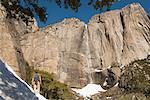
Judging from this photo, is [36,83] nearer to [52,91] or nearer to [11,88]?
[11,88]

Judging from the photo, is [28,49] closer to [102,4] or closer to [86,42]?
[86,42]

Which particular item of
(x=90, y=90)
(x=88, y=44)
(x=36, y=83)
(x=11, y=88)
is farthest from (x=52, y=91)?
(x=11, y=88)

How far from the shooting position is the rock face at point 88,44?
279 ft

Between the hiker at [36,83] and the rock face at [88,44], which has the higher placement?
the rock face at [88,44]

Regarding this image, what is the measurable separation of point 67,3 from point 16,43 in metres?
25.5

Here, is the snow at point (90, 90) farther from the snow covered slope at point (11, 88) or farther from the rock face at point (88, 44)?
the snow covered slope at point (11, 88)

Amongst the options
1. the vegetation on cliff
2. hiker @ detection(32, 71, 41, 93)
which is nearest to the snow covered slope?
hiker @ detection(32, 71, 41, 93)

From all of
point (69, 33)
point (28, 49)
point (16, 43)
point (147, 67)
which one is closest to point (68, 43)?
point (69, 33)

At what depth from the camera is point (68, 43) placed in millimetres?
88250

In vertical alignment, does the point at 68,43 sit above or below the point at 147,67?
above

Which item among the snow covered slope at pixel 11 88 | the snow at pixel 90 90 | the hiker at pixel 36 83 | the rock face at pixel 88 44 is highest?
the rock face at pixel 88 44

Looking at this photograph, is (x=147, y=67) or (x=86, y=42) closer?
(x=147, y=67)

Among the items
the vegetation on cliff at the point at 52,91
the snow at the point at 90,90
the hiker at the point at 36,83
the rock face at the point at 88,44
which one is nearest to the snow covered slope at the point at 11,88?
the hiker at the point at 36,83

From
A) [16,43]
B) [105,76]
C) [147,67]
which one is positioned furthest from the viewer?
[105,76]
